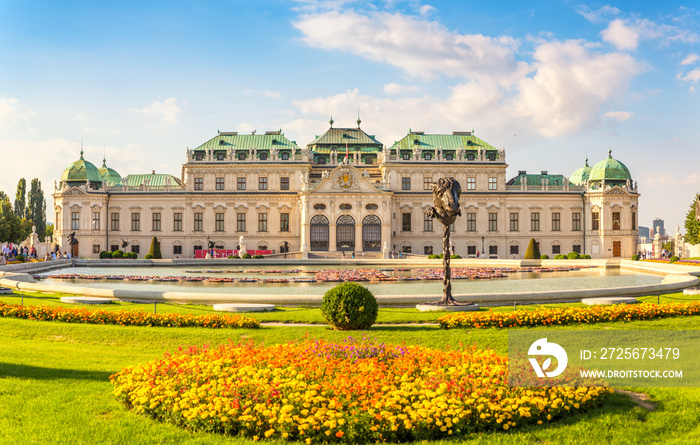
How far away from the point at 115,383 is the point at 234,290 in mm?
20303

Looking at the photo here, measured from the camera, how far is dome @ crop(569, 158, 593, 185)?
8294cm

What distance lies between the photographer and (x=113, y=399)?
987 centimetres

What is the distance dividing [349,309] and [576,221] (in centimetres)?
6591

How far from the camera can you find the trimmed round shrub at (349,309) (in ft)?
53.5

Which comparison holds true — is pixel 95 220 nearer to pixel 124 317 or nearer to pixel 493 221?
pixel 493 221

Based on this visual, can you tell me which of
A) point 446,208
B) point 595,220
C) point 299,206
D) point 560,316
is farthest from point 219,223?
point 560,316

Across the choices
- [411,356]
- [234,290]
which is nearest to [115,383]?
[411,356]

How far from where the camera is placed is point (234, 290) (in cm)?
3034

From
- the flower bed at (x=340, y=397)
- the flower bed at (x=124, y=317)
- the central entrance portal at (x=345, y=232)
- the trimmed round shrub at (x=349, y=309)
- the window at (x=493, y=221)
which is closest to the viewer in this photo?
the flower bed at (x=340, y=397)

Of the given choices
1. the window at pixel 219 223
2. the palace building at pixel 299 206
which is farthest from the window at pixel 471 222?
the window at pixel 219 223

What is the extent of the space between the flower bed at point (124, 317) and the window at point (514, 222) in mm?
62624

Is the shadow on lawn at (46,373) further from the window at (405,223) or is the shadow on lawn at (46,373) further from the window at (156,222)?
the window at (156,222)

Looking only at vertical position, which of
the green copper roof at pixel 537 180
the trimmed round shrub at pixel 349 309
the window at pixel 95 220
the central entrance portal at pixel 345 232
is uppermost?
the green copper roof at pixel 537 180

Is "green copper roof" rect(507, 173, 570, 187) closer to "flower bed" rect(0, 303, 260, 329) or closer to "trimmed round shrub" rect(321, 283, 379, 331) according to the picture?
"trimmed round shrub" rect(321, 283, 379, 331)
